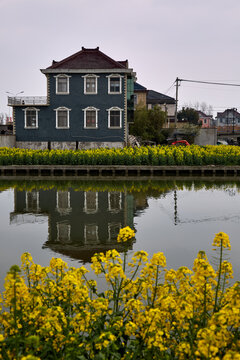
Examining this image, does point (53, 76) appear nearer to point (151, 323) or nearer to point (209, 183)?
point (209, 183)

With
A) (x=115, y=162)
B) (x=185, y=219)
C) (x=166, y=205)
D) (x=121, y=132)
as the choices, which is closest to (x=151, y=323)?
(x=185, y=219)

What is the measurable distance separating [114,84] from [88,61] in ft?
11.6

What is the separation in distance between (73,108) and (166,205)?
988 inches

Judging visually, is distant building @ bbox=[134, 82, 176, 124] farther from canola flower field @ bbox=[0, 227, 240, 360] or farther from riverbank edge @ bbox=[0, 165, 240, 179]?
canola flower field @ bbox=[0, 227, 240, 360]

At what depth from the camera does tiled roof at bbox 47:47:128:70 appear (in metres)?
38.7

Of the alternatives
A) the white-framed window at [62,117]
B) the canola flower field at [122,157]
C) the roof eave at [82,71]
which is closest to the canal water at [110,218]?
the canola flower field at [122,157]

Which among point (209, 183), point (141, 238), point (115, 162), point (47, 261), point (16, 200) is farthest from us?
point (115, 162)

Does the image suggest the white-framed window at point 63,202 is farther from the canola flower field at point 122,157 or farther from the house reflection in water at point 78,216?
the canola flower field at point 122,157

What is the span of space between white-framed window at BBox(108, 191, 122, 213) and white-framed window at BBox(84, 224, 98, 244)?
2.70 m

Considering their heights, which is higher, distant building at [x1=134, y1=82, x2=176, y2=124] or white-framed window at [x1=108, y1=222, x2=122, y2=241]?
distant building at [x1=134, y1=82, x2=176, y2=124]

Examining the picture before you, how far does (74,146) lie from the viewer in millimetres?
39406

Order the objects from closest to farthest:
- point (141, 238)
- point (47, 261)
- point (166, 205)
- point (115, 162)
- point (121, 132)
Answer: point (47, 261)
point (141, 238)
point (166, 205)
point (115, 162)
point (121, 132)

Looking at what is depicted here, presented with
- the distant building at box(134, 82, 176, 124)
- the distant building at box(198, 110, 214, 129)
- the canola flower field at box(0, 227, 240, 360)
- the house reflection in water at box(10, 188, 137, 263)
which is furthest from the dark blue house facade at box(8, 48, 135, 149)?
the distant building at box(198, 110, 214, 129)

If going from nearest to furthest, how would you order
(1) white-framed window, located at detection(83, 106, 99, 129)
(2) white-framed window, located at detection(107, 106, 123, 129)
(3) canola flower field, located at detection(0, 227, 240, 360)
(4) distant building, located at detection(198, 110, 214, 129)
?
1. (3) canola flower field, located at detection(0, 227, 240, 360)
2. (2) white-framed window, located at detection(107, 106, 123, 129)
3. (1) white-framed window, located at detection(83, 106, 99, 129)
4. (4) distant building, located at detection(198, 110, 214, 129)
